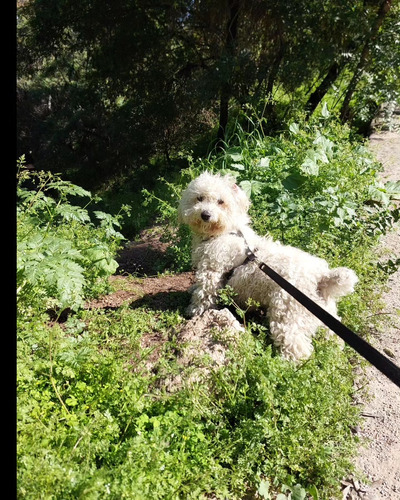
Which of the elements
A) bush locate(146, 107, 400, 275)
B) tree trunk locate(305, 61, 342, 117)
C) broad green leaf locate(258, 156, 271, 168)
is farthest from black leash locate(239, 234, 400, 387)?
tree trunk locate(305, 61, 342, 117)

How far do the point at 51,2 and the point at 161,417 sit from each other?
34.2ft

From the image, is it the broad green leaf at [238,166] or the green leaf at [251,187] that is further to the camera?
the broad green leaf at [238,166]

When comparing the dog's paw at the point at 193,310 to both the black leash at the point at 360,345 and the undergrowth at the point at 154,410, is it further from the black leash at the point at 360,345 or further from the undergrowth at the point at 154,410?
the black leash at the point at 360,345

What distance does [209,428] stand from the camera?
8.00ft

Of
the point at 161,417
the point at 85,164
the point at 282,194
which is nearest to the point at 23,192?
the point at 161,417

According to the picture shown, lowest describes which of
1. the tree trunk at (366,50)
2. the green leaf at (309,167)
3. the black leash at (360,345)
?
the green leaf at (309,167)

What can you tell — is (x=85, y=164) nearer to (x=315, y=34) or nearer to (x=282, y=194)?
(x=315, y=34)

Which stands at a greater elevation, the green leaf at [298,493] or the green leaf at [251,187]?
the green leaf at [251,187]

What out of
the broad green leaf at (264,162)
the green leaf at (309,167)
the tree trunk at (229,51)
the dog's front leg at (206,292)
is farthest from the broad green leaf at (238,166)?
the tree trunk at (229,51)

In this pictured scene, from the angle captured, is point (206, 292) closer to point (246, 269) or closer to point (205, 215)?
point (246, 269)

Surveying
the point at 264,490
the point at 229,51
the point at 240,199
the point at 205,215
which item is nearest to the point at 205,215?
the point at 205,215

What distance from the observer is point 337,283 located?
312 centimetres

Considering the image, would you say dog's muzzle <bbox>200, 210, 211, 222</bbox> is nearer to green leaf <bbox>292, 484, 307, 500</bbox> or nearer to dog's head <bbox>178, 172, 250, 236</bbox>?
dog's head <bbox>178, 172, 250, 236</bbox>

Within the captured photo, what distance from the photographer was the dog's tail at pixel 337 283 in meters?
3.08
